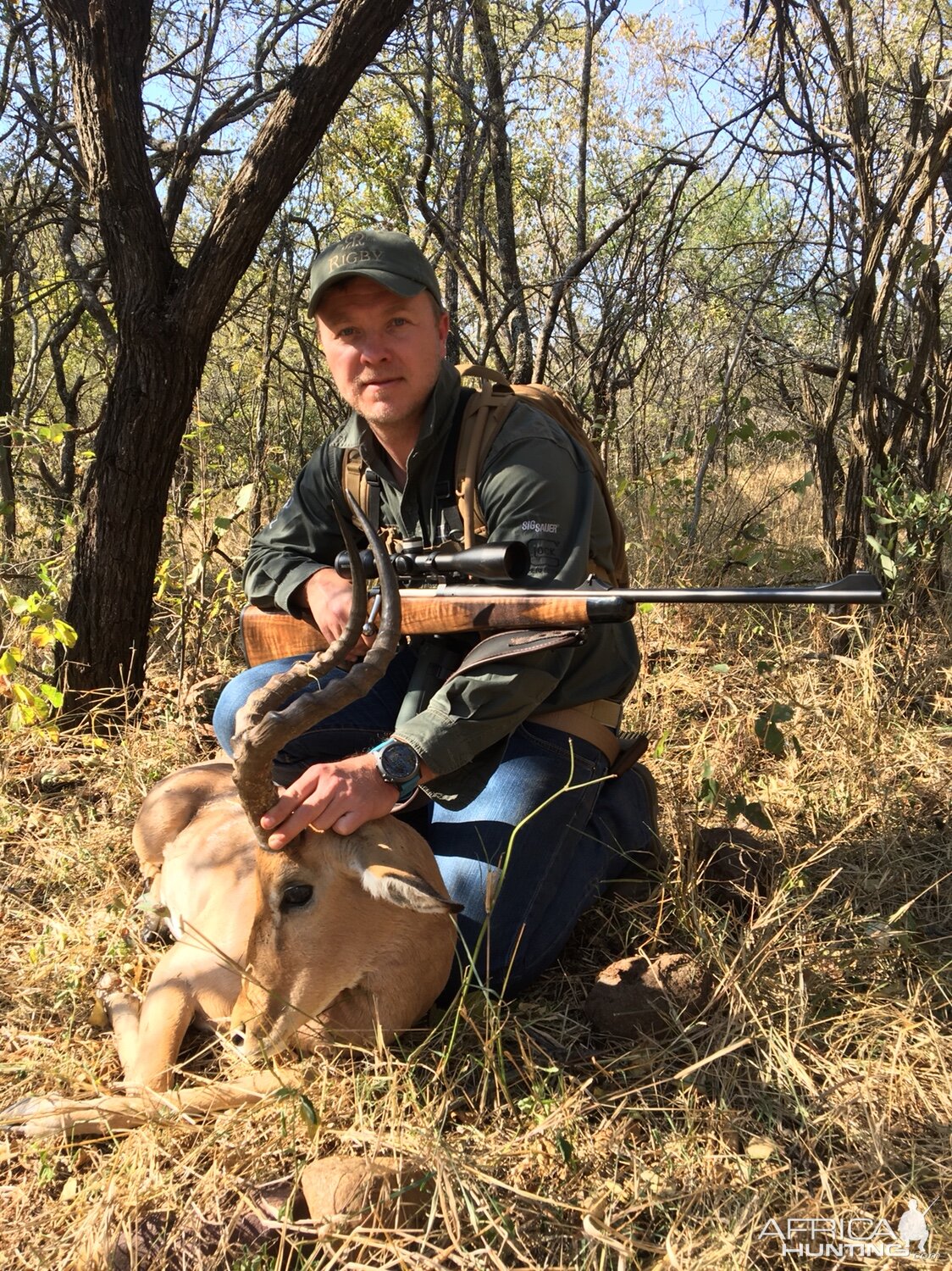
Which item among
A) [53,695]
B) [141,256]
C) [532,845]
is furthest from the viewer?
[141,256]

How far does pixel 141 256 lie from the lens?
482cm

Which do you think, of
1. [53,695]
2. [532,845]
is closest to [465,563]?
[532,845]

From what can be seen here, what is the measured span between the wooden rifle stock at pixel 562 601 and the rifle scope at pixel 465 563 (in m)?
0.06

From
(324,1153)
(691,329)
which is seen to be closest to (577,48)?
(691,329)

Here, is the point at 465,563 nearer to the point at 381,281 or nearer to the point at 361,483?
the point at 361,483

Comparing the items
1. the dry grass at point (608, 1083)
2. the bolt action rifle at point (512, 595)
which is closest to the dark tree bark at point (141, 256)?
the dry grass at point (608, 1083)

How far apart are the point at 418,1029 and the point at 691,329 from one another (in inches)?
297

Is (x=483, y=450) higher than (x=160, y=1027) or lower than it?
higher

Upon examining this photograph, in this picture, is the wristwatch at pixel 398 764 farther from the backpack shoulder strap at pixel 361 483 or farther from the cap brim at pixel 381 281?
the cap brim at pixel 381 281

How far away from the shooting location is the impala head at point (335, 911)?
252 centimetres

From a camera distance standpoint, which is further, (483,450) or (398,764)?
(483,450)

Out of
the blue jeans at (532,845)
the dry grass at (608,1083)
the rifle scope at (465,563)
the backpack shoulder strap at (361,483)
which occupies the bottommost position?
the dry grass at (608,1083)

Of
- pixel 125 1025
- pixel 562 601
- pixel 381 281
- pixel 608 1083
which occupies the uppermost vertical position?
pixel 381 281

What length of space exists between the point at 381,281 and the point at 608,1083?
266 centimetres
